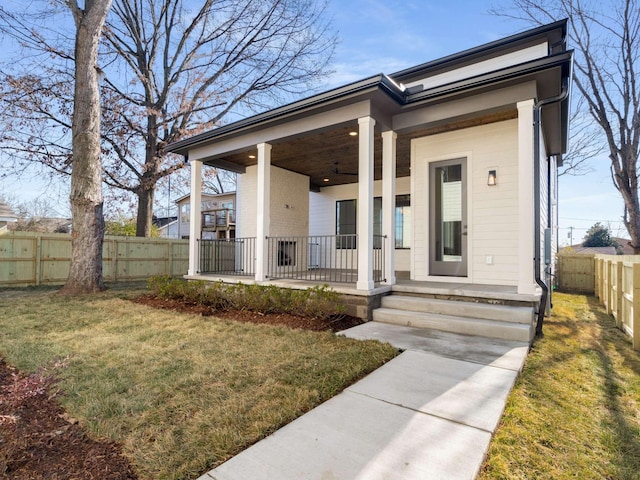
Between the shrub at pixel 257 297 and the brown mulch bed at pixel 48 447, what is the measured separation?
2916mm

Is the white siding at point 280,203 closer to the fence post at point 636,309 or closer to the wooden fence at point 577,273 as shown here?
the fence post at point 636,309

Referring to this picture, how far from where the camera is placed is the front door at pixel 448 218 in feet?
18.5

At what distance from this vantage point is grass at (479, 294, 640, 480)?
5.77 feet

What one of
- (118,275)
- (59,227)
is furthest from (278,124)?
(59,227)

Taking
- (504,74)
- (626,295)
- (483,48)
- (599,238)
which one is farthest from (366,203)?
(599,238)

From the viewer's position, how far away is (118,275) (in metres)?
10.3

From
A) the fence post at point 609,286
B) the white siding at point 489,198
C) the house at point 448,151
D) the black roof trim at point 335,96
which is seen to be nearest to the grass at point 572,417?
the house at point 448,151

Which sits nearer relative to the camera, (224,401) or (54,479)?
(54,479)

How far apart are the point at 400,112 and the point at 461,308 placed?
314 centimetres

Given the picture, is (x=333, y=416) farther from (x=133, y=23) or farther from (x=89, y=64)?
(x=133, y=23)

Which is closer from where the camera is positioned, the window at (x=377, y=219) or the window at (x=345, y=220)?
the window at (x=377, y=219)

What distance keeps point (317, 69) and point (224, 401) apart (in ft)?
47.8

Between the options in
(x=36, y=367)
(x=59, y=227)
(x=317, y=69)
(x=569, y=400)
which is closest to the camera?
(x=569, y=400)

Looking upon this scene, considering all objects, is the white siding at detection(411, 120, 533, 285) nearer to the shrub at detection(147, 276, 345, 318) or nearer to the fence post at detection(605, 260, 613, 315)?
the shrub at detection(147, 276, 345, 318)
